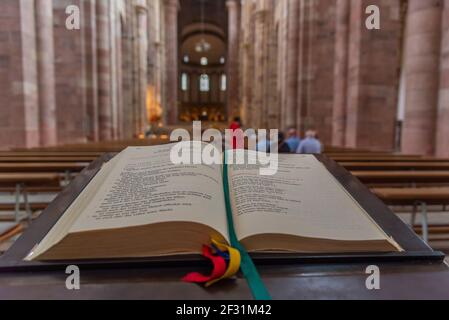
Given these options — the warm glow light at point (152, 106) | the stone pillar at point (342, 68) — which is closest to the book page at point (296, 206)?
the stone pillar at point (342, 68)

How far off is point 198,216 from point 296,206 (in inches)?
12.5

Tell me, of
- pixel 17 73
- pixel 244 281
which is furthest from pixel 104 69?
pixel 244 281

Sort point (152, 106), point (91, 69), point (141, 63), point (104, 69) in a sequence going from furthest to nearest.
Answer: point (152, 106), point (141, 63), point (104, 69), point (91, 69)

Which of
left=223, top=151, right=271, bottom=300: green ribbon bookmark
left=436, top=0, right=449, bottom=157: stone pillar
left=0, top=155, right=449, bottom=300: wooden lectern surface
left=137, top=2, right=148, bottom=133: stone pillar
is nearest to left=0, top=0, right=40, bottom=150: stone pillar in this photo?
left=436, top=0, right=449, bottom=157: stone pillar

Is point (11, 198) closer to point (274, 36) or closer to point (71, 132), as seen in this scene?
point (71, 132)

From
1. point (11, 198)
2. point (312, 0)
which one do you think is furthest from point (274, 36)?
point (11, 198)

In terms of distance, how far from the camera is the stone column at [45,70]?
31.1 feet

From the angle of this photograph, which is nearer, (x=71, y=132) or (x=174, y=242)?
(x=174, y=242)

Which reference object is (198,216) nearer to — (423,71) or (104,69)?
(423,71)

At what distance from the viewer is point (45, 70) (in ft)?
32.1

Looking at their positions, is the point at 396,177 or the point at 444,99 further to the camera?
the point at 444,99

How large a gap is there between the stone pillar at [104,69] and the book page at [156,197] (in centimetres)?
1402
